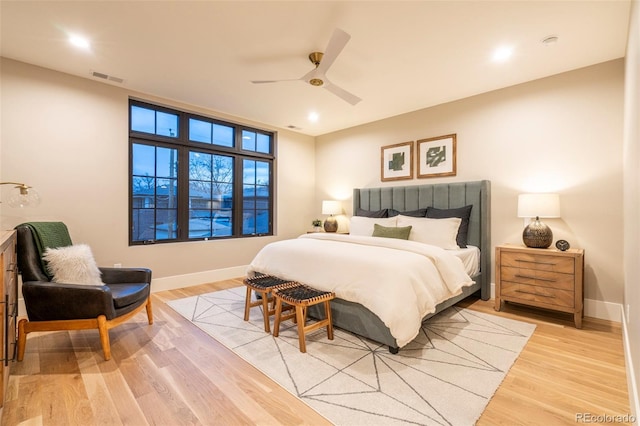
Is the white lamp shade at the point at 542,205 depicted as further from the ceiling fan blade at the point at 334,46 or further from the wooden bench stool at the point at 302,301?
the ceiling fan blade at the point at 334,46

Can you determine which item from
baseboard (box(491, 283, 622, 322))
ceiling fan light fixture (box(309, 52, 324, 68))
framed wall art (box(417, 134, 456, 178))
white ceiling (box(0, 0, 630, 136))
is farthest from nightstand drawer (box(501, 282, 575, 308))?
ceiling fan light fixture (box(309, 52, 324, 68))

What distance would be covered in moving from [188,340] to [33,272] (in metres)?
1.27

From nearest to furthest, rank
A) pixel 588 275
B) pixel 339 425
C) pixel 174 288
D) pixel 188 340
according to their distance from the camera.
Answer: pixel 339 425 < pixel 188 340 < pixel 588 275 < pixel 174 288

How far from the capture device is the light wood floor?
5.45 ft

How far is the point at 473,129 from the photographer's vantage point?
3982 mm

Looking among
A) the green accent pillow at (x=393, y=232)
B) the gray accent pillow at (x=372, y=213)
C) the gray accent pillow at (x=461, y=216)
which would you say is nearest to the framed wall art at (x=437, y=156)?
the gray accent pillow at (x=461, y=216)

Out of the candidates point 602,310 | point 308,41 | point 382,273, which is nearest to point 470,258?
point 602,310

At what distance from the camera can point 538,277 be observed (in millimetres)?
3043

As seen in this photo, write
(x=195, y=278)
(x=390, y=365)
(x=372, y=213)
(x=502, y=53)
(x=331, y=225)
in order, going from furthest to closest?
(x=331, y=225) < (x=372, y=213) < (x=195, y=278) < (x=502, y=53) < (x=390, y=365)

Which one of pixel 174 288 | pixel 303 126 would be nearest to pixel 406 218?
pixel 303 126

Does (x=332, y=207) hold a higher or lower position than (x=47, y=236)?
higher

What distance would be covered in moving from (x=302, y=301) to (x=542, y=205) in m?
2.63

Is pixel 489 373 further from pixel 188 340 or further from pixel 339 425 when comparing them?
pixel 188 340

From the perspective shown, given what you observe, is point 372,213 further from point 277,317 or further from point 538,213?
point 277,317
